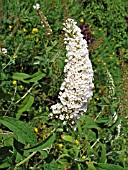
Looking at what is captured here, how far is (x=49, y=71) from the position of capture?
2189 millimetres

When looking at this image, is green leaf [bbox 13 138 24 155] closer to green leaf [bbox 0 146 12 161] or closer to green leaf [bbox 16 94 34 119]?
green leaf [bbox 0 146 12 161]

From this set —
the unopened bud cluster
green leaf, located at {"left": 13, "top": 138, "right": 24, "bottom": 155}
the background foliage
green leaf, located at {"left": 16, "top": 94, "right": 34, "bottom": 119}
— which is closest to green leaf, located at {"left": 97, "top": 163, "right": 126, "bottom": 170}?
the background foliage

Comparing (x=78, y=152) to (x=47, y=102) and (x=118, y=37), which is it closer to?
(x=47, y=102)

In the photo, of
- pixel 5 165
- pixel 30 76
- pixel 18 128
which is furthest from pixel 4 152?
pixel 30 76

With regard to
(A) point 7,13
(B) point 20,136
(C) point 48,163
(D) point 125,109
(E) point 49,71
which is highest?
(A) point 7,13

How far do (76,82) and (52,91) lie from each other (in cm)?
147

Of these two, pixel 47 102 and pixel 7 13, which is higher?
pixel 7 13

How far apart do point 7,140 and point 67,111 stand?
0.32 m

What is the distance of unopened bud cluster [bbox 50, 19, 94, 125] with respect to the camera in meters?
1.86

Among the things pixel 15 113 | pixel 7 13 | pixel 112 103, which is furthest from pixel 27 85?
pixel 7 13

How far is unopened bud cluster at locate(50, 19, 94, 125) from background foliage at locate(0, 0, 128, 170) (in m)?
0.10

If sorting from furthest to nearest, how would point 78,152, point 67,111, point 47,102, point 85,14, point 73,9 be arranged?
point 85,14 < point 73,9 < point 47,102 < point 78,152 < point 67,111

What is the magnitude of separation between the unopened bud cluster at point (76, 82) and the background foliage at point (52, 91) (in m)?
0.10

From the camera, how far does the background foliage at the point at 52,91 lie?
69.8 inches
